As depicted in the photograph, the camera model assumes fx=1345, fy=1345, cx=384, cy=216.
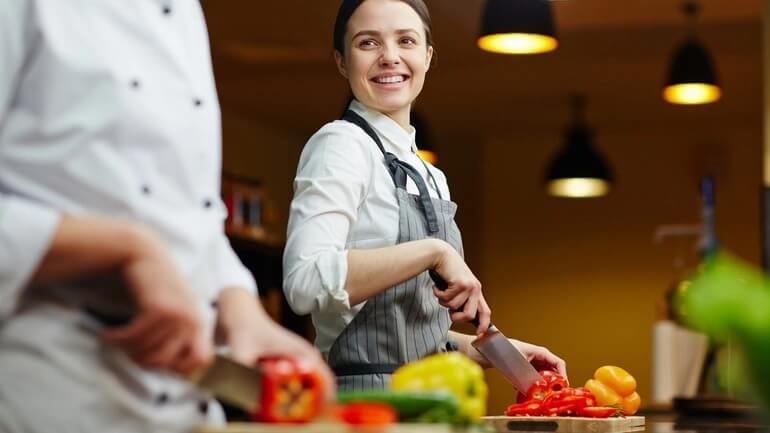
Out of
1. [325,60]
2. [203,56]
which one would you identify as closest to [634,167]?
[325,60]

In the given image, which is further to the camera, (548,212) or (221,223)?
(548,212)

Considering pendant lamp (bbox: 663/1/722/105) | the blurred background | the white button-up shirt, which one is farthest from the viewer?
the blurred background


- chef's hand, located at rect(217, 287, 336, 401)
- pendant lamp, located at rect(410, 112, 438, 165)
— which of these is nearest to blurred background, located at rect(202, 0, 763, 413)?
pendant lamp, located at rect(410, 112, 438, 165)

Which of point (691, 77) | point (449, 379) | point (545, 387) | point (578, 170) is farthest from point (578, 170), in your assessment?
point (449, 379)

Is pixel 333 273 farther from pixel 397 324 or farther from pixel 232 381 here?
pixel 232 381

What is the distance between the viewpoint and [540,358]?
2.13 m

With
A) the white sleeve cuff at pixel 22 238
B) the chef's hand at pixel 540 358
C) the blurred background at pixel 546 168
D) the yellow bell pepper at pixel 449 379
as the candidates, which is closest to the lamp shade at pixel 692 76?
the blurred background at pixel 546 168

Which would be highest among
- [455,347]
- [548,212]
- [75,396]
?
[548,212]

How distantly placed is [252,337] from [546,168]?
7.47 meters

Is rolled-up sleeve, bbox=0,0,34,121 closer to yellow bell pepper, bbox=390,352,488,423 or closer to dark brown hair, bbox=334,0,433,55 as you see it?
yellow bell pepper, bbox=390,352,488,423

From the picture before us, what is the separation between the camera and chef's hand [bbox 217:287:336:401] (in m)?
1.07

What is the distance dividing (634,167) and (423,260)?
8.02 m

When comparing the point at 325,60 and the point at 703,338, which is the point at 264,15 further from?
the point at 703,338

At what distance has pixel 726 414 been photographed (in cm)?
416
